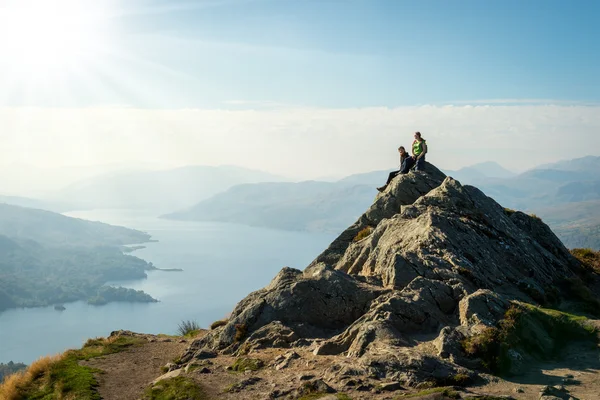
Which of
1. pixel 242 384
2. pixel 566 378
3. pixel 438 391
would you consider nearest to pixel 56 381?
pixel 242 384

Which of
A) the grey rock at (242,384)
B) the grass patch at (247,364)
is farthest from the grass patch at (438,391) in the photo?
the grass patch at (247,364)

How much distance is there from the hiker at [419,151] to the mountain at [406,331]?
693 cm

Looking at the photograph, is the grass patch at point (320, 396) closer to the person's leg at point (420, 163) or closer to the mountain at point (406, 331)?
the mountain at point (406, 331)

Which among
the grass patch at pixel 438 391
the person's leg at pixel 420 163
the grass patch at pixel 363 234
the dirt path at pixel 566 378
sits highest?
the person's leg at pixel 420 163

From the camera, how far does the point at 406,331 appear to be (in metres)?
20.7

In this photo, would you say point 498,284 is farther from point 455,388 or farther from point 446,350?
point 455,388

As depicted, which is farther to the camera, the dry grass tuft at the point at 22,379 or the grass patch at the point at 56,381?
the dry grass tuft at the point at 22,379

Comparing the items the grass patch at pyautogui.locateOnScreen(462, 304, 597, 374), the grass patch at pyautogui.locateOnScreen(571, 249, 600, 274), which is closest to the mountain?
the grass patch at pyautogui.locateOnScreen(462, 304, 597, 374)

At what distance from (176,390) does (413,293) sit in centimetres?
1200

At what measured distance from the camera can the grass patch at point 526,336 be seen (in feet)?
57.2

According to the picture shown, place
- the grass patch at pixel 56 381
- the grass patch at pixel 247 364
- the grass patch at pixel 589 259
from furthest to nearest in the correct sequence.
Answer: the grass patch at pixel 589 259 → the grass patch at pixel 56 381 → the grass patch at pixel 247 364

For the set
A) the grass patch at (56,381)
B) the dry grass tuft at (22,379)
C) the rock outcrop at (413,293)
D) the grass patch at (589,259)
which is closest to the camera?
the rock outcrop at (413,293)

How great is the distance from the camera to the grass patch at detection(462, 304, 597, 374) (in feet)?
57.2

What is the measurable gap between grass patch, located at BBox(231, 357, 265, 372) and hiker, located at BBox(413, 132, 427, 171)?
24751 mm
